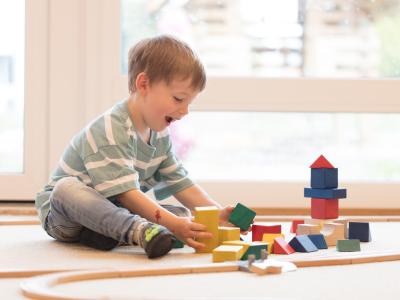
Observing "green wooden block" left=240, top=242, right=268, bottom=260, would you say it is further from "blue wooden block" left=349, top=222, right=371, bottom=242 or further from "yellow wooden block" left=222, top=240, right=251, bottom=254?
"blue wooden block" left=349, top=222, right=371, bottom=242

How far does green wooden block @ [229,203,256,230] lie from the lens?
144cm

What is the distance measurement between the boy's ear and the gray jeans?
206 millimetres

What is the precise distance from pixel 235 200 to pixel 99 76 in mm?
487

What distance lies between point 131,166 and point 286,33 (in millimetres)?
945

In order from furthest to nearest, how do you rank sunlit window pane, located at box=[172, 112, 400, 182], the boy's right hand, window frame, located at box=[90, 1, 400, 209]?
sunlit window pane, located at box=[172, 112, 400, 182]
window frame, located at box=[90, 1, 400, 209]
the boy's right hand

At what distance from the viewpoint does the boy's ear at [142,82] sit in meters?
1.46

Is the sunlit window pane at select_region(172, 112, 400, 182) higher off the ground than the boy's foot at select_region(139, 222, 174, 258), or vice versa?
the sunlit window pane at select_region(172, 112, 400, 182)

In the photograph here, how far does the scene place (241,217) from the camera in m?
1.45

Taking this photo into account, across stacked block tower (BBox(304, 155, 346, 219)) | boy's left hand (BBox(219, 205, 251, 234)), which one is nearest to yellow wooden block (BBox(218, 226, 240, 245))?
boy's left hand (BBox(219, 205, 251, 234))

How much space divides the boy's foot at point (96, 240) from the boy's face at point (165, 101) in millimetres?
228

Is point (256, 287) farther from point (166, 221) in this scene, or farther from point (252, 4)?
point (252, 4)

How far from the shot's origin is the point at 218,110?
2.13 meters

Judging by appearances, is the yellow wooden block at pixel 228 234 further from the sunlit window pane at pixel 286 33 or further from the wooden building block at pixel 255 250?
the sunlit window pane at pixel 286 33

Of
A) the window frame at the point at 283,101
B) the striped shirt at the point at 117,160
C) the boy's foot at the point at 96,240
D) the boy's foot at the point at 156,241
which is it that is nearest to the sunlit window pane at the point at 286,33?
the window frame at the point at 283,101
